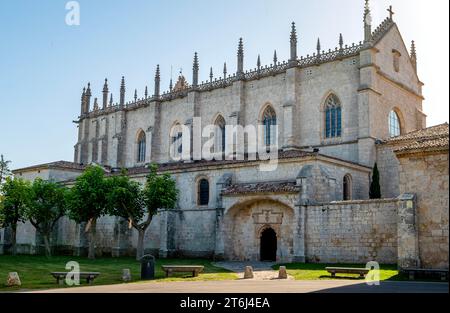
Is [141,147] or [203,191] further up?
[141,147]

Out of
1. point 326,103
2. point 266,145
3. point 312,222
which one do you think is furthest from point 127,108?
point 312,222

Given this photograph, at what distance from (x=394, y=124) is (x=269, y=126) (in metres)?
10.4

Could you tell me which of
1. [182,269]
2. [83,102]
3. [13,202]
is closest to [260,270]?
[182,269]

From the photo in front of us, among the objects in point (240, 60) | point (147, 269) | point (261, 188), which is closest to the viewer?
point (147, 269)

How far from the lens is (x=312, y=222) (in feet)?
105

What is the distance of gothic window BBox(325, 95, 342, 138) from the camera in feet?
137

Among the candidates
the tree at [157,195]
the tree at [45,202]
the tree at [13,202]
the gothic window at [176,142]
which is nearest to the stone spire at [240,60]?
the gothic window at [176,142]

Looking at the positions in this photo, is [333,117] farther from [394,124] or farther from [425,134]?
[425,134]

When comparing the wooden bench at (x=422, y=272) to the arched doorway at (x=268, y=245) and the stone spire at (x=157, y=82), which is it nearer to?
the arched doorway at (x=268, y=245)

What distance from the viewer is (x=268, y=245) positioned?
35312 millimetres

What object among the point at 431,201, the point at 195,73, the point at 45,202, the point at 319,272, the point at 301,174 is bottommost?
the point at 319,272

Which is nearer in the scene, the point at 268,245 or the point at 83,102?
the point at 268,245

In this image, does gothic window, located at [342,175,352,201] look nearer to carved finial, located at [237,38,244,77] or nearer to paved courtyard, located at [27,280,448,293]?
carved finial, located at [237,38,244,77]

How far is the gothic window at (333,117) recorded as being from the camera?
137ft
